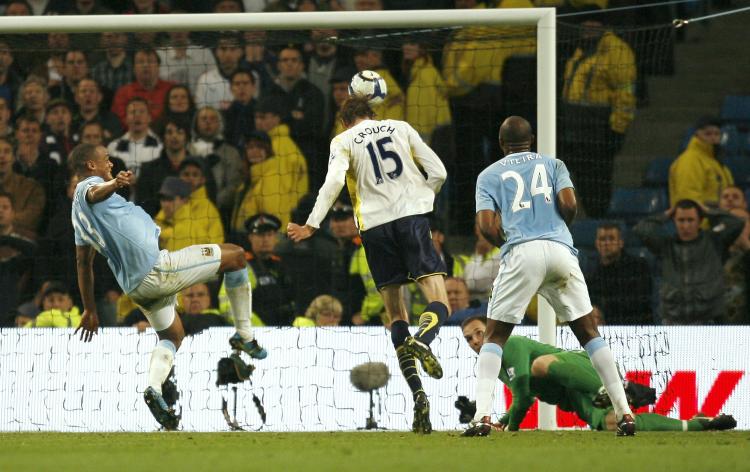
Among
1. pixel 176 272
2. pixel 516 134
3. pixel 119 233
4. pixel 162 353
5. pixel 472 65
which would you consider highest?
pixel 472 65

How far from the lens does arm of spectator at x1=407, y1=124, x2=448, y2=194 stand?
8703 mm

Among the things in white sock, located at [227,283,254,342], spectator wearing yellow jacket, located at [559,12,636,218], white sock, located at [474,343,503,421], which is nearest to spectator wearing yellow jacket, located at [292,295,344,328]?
white sock, located at [227,283,254,342]

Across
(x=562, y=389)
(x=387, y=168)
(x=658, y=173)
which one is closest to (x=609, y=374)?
(x=562, y=389)

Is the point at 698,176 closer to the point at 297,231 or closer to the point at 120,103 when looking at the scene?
the point at 120,103

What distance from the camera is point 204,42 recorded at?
1166cm

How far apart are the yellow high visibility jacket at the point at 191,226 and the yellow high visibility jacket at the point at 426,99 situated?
210 cm

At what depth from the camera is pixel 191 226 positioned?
12.6 m

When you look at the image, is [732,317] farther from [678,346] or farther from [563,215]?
[563,215]

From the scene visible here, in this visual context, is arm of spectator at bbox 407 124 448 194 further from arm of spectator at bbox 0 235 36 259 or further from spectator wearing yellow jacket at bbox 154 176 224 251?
arm of spectator at bbox 0 235 36 259

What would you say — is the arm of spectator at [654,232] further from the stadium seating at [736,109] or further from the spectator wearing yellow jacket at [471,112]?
the stadium seating at [736,109]


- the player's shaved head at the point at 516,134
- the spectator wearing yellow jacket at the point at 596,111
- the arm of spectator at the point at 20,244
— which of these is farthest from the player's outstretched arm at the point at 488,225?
the arm of spectator at the point at 20,244

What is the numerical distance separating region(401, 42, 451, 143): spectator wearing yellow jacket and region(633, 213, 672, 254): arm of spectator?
6.85ft

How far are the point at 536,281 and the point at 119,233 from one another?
2771mm

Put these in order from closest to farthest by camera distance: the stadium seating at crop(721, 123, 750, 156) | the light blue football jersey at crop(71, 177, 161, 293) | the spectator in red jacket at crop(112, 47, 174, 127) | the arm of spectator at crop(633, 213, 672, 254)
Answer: the light blue football jersey at crop(71, 177, 161, 293)
the arm of spectator at crop(633, 213, 672, 254)
the spectator in red jacket at crop(112, 47, 174, 127)
the stadium seating at crop(721, 123, 750, 156)
